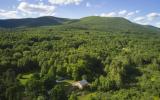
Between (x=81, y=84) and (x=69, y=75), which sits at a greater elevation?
(x=81, y=84)

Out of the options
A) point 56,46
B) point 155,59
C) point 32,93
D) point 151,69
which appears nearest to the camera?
point 32,93

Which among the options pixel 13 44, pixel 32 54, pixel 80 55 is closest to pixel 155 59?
pixel 80 55

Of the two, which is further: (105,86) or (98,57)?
(98,57)

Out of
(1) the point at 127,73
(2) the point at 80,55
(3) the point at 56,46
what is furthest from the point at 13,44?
(1) the point at 127,73

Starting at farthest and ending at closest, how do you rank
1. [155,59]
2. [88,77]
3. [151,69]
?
[155,59] < [151,69] < [88,77]

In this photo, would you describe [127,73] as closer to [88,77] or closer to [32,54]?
[88,77]

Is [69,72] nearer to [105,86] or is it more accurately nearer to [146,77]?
[105,86]

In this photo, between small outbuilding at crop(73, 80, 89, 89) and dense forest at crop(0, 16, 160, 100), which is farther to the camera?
small outbuilding at crop(73, 80, 89, 89)

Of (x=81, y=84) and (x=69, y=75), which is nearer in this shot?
(x=81, y=84)

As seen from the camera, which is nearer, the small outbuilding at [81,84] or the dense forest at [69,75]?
the dense forest at [69,75]
